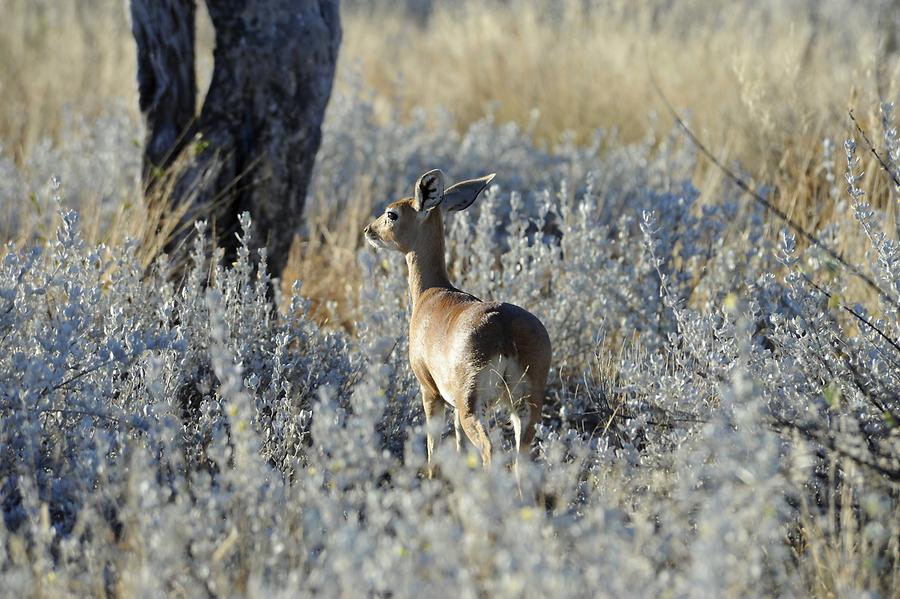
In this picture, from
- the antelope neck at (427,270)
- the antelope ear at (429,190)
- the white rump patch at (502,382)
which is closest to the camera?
the white rump patch at (502,382)

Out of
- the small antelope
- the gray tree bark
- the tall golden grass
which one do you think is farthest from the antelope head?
the tall golden grass

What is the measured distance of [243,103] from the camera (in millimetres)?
5422

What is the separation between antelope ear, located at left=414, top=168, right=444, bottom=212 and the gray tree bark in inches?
47.4

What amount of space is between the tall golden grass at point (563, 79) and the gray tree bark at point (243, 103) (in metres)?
Result: 0.86

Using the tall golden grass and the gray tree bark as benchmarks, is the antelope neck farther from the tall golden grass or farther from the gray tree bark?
the tall golden grass

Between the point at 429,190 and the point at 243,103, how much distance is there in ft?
4.62

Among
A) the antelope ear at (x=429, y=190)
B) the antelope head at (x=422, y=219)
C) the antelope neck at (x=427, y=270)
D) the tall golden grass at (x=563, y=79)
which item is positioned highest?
the antelope ear at (x=429, y=190)

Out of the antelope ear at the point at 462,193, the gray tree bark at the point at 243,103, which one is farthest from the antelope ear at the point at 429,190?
the gray tree bark at the point at 243,103

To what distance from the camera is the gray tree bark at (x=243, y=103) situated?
17.5ft

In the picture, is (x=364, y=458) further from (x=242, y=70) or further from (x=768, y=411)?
(x=242, y=70)

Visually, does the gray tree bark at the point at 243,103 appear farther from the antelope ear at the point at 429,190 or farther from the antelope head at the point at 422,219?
the antelope ear at the point at 429,190

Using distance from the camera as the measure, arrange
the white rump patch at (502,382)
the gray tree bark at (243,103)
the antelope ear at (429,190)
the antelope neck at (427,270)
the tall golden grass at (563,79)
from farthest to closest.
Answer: the tall golden grass at (563,79) → the gray tree bark at (243,103) → the antelope neck at (427,270) → the antelope ear at (429,190) → the white rump patch at (502,382)

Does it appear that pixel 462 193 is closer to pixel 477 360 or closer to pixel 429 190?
pixel 429 190

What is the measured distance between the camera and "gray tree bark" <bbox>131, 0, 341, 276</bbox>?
5.34 meters
